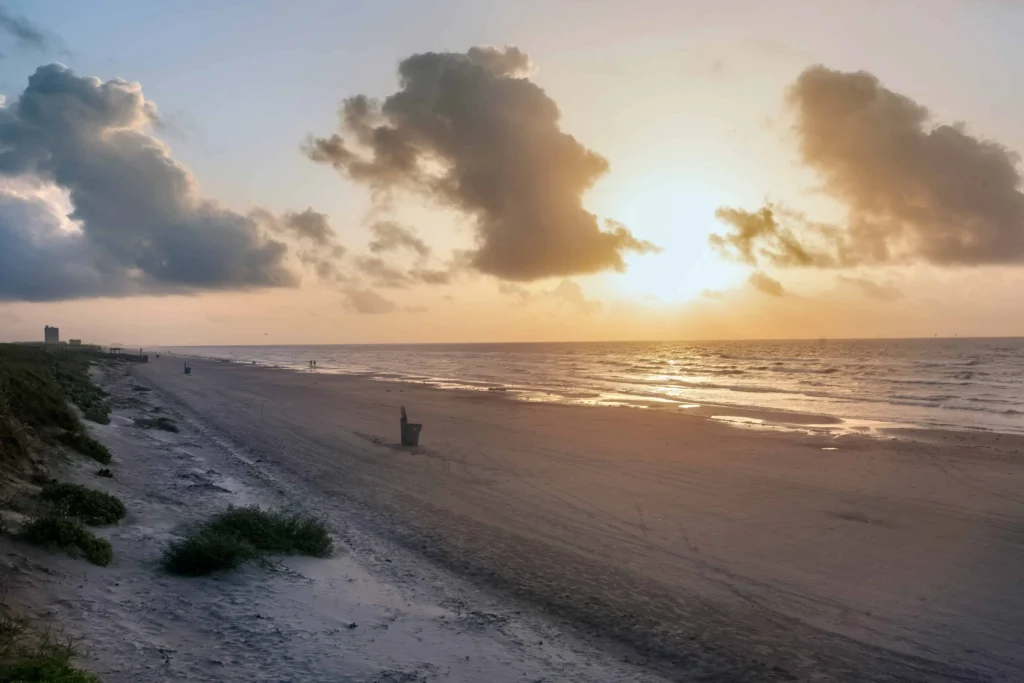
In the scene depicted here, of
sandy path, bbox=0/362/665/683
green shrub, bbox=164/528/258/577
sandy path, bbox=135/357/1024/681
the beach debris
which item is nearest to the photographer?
sandy path, bbox=0/362/665/683

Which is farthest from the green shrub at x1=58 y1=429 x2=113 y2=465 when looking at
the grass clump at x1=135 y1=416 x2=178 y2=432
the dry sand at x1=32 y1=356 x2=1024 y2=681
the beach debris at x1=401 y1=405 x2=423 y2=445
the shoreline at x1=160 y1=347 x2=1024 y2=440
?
the shoreline at x1=160 y1=347 x2=1024 y2=440

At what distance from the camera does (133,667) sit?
18.0 feet

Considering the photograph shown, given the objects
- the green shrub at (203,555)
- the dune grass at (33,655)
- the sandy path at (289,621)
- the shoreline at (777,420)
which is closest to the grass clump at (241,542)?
the green shrub at (203,555)

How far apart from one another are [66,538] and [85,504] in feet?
6.73

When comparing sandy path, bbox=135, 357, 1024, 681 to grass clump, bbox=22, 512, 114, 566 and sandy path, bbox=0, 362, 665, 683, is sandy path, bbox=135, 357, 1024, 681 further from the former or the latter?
grass clump, bbox=22, 512, 114, 566

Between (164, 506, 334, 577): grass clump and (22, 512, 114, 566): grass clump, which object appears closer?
(22, 512, 114, 566): grass clump

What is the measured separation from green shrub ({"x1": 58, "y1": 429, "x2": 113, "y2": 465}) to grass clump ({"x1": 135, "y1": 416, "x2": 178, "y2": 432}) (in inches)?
293

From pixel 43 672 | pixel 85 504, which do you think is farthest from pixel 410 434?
pixel 43 672

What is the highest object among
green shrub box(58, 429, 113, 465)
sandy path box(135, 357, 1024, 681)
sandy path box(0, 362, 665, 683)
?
green shrub box(58, 429, 113, 465)

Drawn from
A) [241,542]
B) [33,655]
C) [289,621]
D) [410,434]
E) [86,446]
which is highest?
[86,446]

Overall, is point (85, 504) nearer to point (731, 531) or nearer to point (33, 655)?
point (33, 655)

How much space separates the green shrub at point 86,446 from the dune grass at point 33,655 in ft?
29.1

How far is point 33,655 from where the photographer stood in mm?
4996

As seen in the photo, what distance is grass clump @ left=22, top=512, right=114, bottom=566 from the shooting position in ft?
24.0
